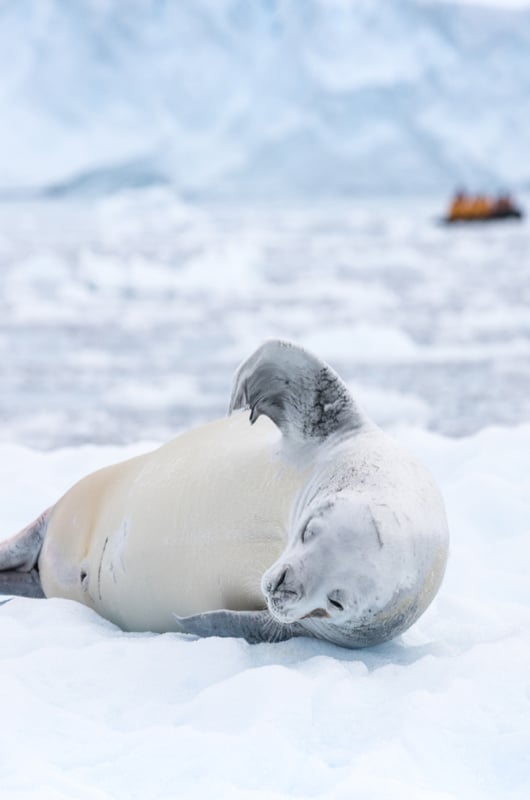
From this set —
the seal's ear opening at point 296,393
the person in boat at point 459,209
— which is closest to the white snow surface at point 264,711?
the seal's ear opening at point 296,393

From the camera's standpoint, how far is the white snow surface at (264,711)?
1.66 metres

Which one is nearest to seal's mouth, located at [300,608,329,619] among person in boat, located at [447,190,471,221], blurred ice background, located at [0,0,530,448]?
blurred ice background, located at [0,0,530,448]

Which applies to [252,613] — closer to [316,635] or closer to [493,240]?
[316,635]

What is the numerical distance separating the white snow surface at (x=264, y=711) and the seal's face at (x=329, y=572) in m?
0.11

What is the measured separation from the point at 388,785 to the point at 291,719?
0.89ft

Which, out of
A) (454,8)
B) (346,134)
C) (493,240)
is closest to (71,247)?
(493,240)

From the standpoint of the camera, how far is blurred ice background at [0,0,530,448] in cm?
1655

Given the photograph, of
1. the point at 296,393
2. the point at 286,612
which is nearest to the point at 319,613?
the point at 286,612

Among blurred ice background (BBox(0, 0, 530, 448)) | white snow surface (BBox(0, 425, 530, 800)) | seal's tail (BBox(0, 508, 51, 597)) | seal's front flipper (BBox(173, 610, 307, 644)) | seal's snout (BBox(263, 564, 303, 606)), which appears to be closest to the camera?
white snow surface (BBox(0, 425, 530, 800))

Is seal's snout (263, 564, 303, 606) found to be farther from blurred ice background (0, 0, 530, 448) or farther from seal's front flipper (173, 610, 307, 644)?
blurred ice background (0, 0, 530, 448)

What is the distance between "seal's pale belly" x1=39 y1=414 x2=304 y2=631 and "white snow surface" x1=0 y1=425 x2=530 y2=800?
9 centimetres

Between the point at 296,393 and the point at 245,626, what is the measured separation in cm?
45

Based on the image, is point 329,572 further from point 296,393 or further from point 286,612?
point 296,393

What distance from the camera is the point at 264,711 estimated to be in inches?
74.4
